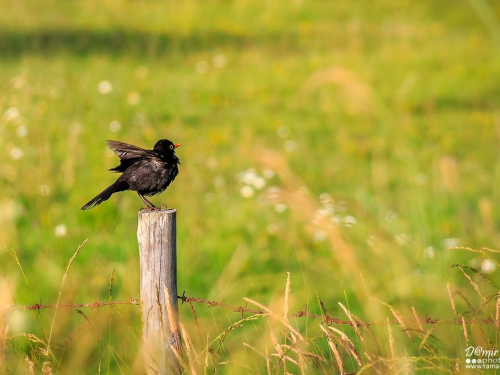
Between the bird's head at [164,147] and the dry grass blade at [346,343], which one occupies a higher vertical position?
the bird's head at [164,147]

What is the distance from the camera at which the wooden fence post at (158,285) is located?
9.63ft

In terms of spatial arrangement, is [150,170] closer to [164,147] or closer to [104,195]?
[164,147]

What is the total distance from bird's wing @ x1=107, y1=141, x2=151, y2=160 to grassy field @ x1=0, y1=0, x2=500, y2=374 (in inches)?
24.2

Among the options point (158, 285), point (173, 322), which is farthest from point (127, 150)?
point (173, 322)

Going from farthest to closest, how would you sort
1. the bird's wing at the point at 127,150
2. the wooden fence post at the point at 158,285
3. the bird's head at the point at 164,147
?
the bird's head at the point at 164,147
the bird's wing at the point at 127,150
the wooden fence post at the point at 158,285

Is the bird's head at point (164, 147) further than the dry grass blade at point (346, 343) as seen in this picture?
Yes

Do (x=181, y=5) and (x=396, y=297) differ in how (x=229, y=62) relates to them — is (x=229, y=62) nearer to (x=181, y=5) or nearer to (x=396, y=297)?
(x=181, y=5)

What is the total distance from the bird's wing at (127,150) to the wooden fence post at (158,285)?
49 centimetres

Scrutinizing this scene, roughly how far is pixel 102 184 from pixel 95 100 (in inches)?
152

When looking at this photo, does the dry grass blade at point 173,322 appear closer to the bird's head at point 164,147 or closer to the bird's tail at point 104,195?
the bird's tail at point 104,195

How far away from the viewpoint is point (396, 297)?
5949mm

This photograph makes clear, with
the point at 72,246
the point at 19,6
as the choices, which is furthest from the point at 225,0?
the point at 72,246

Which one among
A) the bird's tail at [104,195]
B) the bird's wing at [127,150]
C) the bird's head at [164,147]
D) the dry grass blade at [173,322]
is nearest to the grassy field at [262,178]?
the dry grass blade at [173,322]

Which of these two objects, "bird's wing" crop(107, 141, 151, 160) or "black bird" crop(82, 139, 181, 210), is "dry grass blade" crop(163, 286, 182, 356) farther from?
"black bird" crop(82, 139, 181, 210)
